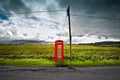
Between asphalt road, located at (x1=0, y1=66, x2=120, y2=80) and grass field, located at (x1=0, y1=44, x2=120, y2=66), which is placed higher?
grass field, located at (x1=0, y1=44, x2=120, y2=66)

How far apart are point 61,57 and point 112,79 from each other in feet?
31.6

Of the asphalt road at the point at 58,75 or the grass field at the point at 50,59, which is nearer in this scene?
the asphalt road at the point at 58,75

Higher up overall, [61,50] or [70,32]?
[70,32]

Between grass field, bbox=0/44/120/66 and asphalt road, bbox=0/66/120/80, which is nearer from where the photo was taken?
asphalt road, bbox=0/66/120/80

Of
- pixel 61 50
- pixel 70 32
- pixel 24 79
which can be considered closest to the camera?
pixel 24 79

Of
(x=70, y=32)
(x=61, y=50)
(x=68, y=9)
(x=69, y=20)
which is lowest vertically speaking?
(x=61, y=50)

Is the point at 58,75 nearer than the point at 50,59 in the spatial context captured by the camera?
Yes

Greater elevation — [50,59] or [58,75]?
[50,59]

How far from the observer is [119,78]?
957 centimetres

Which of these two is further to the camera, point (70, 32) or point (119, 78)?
point (70, 32)

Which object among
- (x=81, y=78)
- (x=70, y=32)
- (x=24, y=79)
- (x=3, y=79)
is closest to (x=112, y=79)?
(x=81, y=78)

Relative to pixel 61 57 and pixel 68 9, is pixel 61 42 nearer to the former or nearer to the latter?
pixel 61 57

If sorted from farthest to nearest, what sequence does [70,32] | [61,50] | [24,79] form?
1. [70,32]
2. [61,50]
3. [24,79]

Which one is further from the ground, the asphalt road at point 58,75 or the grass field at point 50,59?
the grass field at point 50,59
